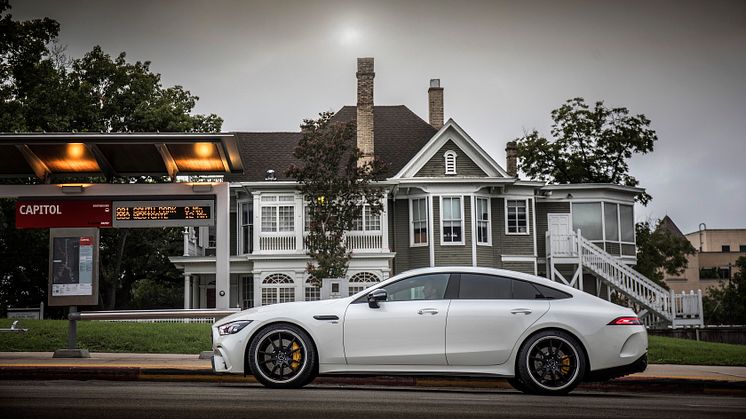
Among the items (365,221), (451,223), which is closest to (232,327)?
(365,221)

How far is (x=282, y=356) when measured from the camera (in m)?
10.6

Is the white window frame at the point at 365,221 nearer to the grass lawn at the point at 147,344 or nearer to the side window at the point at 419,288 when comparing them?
the grass lawn at the point at 147,344

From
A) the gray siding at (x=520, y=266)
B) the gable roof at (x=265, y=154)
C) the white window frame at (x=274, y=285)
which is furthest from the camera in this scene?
the gable roof at (x=265, y=154)

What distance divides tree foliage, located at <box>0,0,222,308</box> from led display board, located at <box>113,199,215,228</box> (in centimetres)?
2224

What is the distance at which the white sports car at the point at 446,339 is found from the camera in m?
10.4

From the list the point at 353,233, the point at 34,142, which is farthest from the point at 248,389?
the point at 353,233

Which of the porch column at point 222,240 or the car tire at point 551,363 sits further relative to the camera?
the porch column at point 222,240

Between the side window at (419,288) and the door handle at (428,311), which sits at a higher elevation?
the side window at (419,288)

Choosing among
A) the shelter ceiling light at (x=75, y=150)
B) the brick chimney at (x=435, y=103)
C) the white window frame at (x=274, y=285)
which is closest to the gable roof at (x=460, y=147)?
the brick chimney at (x=435, y=103)

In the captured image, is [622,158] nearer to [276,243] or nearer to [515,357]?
[276,243]

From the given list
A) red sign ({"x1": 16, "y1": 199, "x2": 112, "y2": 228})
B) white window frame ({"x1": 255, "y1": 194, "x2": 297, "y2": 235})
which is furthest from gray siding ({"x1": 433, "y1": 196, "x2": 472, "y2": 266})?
red sign ({"x1": 16, "y1": 199, "x2": 112, "y2": 228})

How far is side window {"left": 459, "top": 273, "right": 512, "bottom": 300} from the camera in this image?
35.2ft

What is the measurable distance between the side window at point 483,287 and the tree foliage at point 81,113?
101 feet

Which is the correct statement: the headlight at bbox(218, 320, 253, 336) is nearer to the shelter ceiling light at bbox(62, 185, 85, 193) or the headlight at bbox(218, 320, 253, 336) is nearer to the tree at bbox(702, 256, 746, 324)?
the shelter ceiling light at bbox(62, 185, 85, 193)
